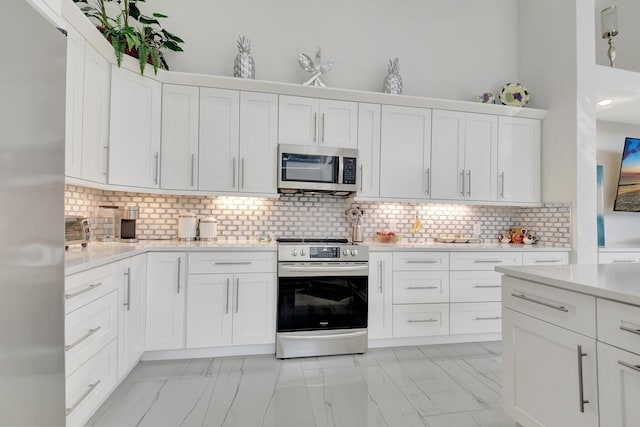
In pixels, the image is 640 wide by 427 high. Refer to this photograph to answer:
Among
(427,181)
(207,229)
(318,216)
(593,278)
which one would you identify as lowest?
(593,278)

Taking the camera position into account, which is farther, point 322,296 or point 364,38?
point 364,38

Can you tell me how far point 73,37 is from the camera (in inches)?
75.6

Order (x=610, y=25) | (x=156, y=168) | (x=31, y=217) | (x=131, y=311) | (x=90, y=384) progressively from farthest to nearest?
1. (x=610, y=25)
2. (x=156, y=168)
3. (x=131, y=311)
4. (x=90, y=384)
5. (x=31, y=217)

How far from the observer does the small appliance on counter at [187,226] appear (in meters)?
2.88

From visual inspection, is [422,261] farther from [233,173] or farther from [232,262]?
[233,173]

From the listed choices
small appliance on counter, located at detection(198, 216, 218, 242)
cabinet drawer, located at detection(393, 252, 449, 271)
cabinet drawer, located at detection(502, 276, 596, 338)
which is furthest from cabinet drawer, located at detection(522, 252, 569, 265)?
small appliance on counter, located at detection(198, 216, 218, 242)

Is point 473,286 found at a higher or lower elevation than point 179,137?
A: lower

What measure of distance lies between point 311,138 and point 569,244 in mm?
2809

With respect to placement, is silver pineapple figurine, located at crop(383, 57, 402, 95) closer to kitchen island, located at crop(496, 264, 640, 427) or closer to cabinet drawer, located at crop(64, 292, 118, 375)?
kitchen island, located at crop(496, 264, 640, 427)

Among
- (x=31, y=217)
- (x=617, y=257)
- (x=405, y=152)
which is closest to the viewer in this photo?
(x=31, y=217)

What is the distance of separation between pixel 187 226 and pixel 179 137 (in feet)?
2.62

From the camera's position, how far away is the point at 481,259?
3014 mm

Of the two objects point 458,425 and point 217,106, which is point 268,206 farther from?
point 458,425

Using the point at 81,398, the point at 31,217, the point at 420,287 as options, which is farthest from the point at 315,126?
the point at 81,398
